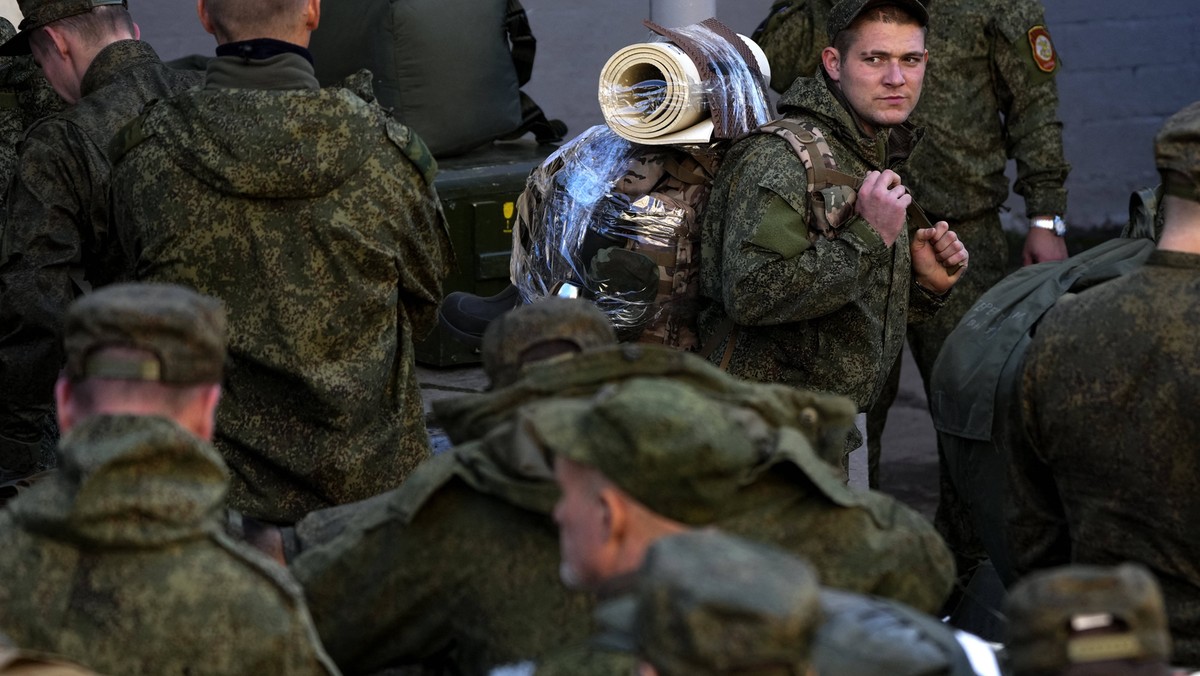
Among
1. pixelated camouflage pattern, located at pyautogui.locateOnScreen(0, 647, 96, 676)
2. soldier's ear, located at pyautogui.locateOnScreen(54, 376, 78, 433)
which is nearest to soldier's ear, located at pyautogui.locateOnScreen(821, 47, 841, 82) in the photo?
soldier's ear, located at pyautogui.locateOnScreen(54, 376, 78, 433)

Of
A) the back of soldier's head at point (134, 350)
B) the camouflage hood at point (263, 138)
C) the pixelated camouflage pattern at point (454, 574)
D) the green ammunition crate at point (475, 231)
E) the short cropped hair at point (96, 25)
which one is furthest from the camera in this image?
→ the green ammunition crate at point (475, 231)

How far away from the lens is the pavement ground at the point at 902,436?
19.5ft

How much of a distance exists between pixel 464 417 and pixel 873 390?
5.95ft

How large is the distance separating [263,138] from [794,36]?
10.5ft

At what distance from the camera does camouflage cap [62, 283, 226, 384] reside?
2393 millimetres

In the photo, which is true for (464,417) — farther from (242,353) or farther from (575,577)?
(242,353)

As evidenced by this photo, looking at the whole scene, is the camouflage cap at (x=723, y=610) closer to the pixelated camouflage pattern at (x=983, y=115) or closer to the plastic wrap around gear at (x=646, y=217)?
the plastic wrap around gear at (x=646, y=217)

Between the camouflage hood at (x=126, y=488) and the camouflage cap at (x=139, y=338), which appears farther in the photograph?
the camouflage cap at (x=139, y=338)

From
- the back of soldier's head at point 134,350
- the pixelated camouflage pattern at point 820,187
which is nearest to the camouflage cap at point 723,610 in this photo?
the back of soldier's head at point 134,350

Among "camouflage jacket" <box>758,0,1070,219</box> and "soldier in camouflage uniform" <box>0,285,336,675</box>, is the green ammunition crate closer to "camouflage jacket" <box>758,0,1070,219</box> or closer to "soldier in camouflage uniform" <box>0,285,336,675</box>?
"camouflage jacket" <box>758,0,1070,219</box>

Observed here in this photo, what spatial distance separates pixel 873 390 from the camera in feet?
14.5

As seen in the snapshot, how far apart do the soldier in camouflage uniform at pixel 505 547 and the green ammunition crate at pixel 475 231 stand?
134 inches

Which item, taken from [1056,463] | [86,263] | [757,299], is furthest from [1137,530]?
[86,263]

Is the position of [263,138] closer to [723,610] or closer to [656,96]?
[656,96]
